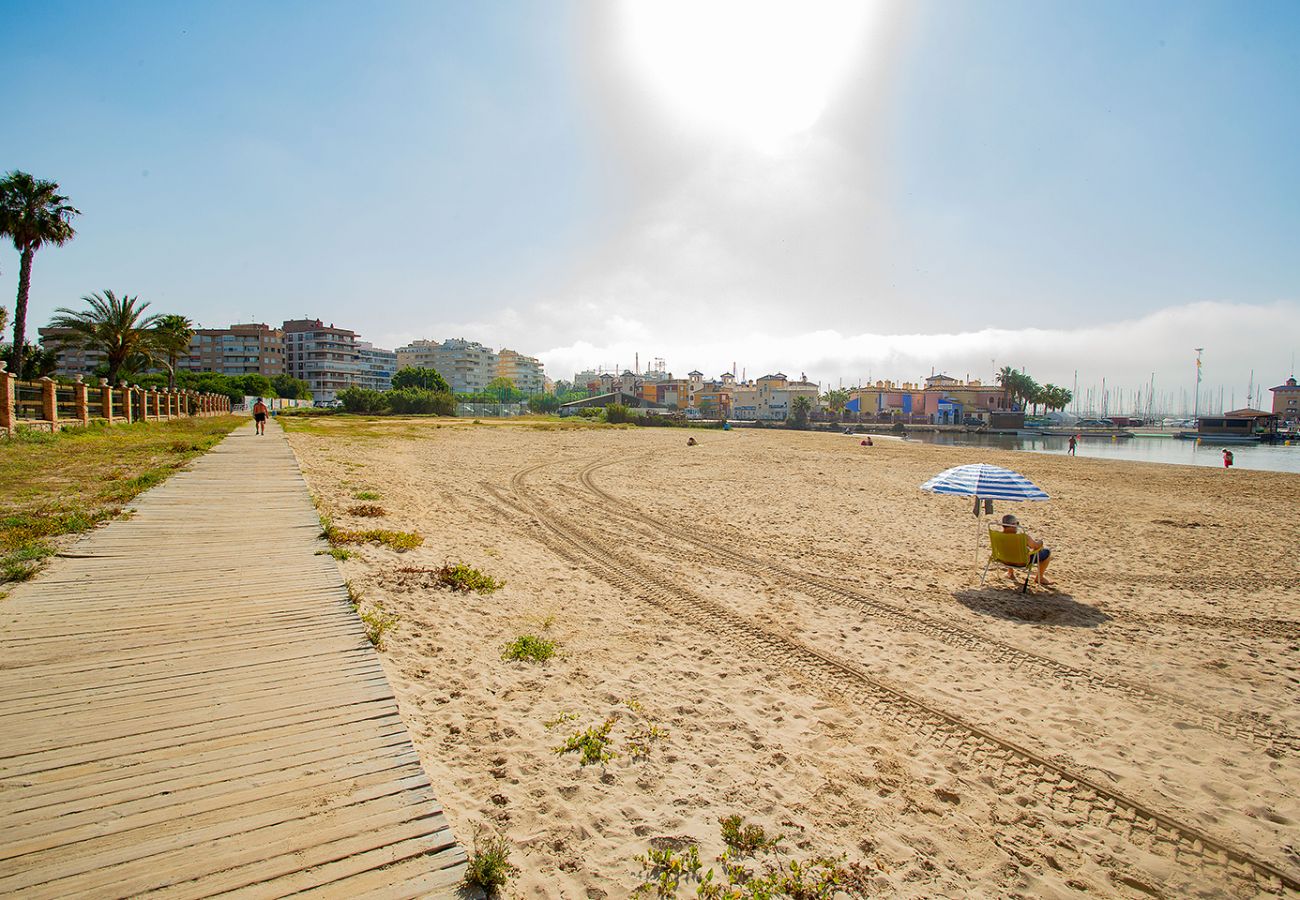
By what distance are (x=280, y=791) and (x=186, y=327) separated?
234 feet

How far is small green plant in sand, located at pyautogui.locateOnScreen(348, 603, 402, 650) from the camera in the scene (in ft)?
19.8

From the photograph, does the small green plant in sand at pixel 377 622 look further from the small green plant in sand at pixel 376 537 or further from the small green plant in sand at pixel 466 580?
the small green plant in sand at pixel 376 537

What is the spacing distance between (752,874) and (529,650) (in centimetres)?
379

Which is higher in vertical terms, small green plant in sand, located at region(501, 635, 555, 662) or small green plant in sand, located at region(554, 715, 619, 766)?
small green plant in sand, located at region(501, 635, 555, 662)

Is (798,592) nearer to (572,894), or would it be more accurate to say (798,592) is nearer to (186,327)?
(572,894)

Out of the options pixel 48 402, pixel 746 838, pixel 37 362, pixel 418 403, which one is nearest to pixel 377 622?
pixel 746 838

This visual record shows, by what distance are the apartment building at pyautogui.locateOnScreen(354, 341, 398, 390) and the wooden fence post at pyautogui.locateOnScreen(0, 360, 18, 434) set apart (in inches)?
5750

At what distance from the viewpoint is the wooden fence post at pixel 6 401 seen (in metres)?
20.0

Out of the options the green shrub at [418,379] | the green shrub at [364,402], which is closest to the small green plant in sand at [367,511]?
the green shrub at [364,402]

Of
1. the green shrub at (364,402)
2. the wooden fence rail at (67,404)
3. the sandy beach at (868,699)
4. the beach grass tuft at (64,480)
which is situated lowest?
the sandy beach at (868,699)

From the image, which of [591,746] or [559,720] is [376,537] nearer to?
[559,720]

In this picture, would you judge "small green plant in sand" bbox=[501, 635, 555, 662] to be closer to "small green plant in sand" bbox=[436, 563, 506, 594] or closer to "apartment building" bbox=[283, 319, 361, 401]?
"small green plant in sand" bbox=[436, 563, 506, 594]

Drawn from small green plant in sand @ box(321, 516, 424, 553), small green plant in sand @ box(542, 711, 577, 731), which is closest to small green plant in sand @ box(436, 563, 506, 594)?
small green plant in sand @ box(321, 516, 424, 553)

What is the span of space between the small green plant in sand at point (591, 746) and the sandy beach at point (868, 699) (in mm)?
97
